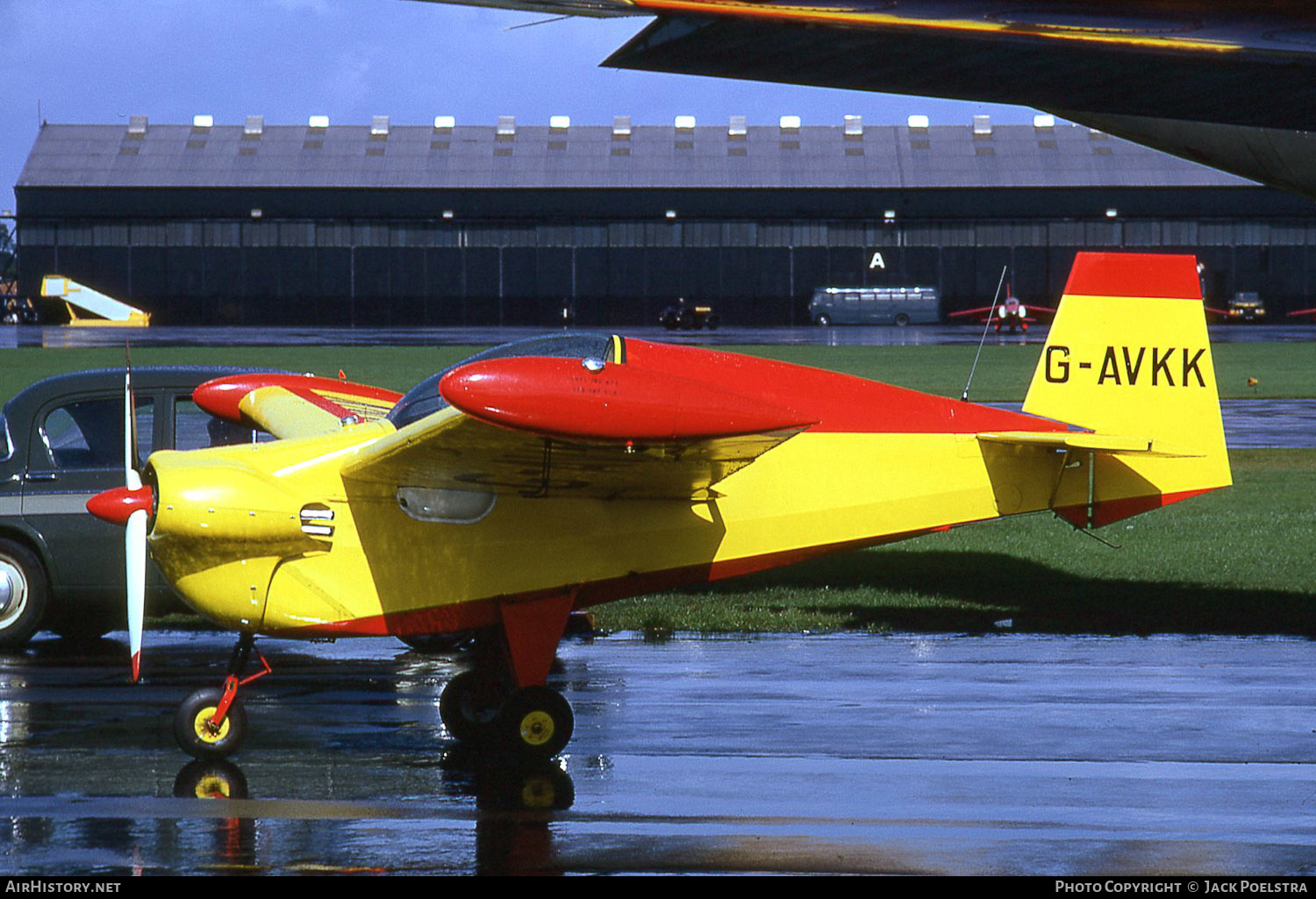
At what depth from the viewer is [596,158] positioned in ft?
274

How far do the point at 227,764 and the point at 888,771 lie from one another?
3.27 m

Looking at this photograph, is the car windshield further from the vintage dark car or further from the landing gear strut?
the vintage dark car

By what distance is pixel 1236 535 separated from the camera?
15.3 metres

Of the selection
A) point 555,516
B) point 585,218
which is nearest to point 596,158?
point 585,218

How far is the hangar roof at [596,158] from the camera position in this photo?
8219 centimetres

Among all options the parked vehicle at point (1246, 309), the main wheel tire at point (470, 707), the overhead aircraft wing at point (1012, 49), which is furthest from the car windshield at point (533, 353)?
the parked vehicle at point (1246, 309)

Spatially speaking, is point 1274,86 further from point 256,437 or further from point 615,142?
point 615,142

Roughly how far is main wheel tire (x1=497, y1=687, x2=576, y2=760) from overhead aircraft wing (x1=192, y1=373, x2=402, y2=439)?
2488 mm

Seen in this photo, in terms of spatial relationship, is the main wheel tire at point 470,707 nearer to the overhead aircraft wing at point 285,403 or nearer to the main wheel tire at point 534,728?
the main wheel tire at point 534,728

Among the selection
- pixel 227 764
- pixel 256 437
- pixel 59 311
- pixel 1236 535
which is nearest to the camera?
pixel 227 764

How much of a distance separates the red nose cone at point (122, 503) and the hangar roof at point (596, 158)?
248 feet

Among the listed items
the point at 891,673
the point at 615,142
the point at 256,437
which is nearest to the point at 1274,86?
the point at 891,673

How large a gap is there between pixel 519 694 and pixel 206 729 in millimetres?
1577

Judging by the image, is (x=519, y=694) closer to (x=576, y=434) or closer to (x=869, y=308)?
(x=576, y=434)
